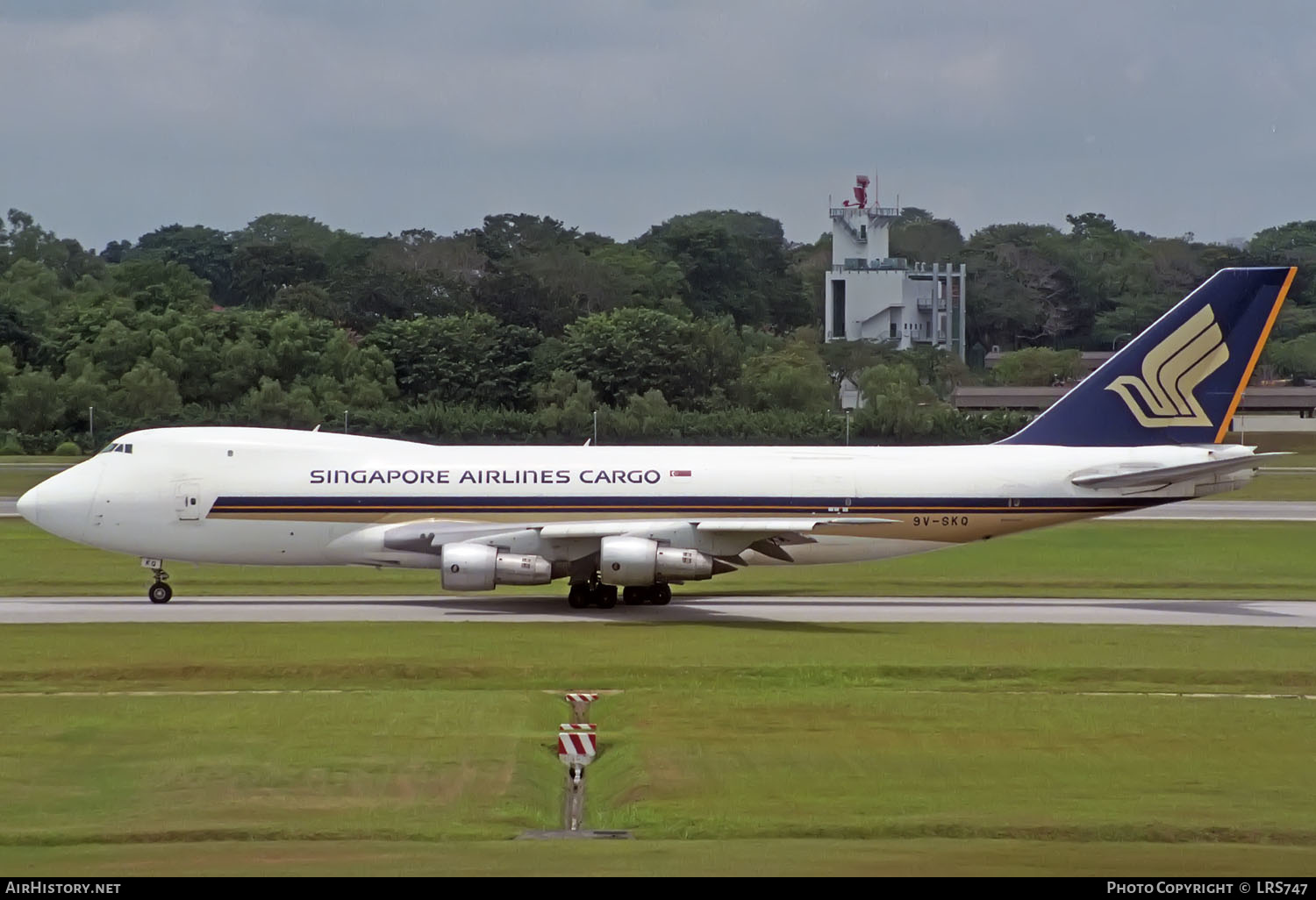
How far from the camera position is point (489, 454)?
42.9 metres

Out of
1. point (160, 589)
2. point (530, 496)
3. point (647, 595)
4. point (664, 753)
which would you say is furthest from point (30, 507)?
point (664, 753)

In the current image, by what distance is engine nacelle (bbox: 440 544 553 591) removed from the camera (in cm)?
3938

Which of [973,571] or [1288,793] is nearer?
[1288,793]

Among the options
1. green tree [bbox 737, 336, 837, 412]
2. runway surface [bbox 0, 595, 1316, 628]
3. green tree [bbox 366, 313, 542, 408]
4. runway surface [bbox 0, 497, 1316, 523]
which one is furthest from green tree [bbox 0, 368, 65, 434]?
runway surface [bbox 0, 595, 1316, 628]

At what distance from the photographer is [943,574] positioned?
2063 inches

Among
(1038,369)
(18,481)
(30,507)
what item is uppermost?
(1038,369)

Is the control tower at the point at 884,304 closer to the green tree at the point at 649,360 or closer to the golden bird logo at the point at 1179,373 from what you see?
the green tree at the point at 649,360

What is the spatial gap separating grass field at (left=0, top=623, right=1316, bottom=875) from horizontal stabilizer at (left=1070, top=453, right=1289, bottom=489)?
5627 mm

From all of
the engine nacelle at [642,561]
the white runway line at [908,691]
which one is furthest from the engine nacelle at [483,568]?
the white runway line at [908,691]

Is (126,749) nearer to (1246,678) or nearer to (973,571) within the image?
(1246,678)

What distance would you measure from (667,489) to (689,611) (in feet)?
9.55

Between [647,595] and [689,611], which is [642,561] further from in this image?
[647,595]

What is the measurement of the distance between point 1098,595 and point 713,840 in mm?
29069
